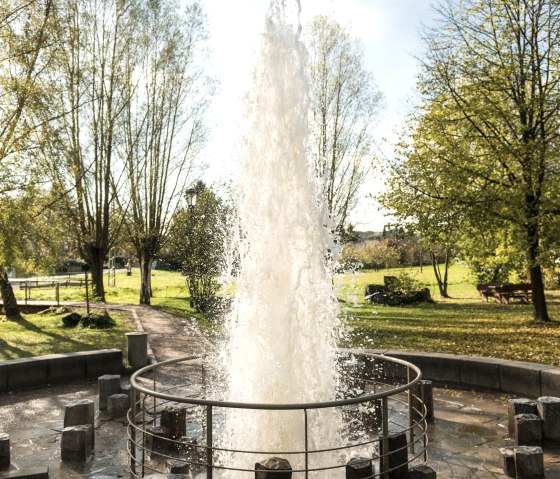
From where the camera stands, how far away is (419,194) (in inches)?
733

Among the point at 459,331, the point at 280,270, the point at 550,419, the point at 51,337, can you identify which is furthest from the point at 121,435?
the point at 459,331

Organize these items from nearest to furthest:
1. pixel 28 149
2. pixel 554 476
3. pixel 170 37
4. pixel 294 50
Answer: pixel 554 476 → pixel 294 50 → pixel 28 149 → pixel 170 37

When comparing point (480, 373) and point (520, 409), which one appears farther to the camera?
point (480, 373)

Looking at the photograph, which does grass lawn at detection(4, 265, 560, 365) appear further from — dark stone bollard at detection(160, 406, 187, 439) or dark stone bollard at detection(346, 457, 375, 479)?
dark stone bollard at detection(346, 457, 375, 479)

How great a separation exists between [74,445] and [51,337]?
9.37m

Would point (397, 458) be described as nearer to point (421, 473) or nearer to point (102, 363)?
point (421, 473)

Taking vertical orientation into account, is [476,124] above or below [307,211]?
above

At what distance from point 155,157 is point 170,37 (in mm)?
5405

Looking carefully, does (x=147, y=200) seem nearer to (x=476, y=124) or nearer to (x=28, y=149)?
(x=28, y=149)

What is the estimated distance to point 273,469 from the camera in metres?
4.09

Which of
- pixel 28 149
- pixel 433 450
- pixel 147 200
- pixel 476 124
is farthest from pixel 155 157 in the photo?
pixel 433 450

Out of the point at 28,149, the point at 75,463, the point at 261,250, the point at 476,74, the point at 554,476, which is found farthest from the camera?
the point at 476,74

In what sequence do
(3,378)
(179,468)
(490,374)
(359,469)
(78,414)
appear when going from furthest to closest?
(3,378) → (490,374) → (78,414) → (179,468) → (359,469)

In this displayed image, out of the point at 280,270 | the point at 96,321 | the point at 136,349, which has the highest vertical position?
the point at 280,270
